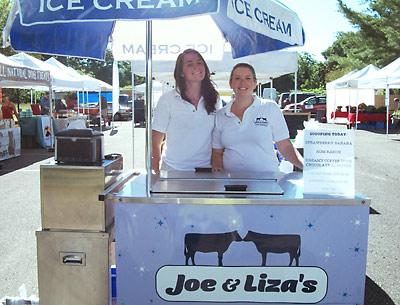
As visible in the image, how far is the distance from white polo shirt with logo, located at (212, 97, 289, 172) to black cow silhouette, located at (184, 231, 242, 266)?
2.65 feet

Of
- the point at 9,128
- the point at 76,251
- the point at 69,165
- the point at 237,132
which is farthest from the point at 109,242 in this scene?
the point at 9,128

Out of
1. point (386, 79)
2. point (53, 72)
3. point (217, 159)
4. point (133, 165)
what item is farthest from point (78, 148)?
point (386, 79)

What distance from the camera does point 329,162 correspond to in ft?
8.86

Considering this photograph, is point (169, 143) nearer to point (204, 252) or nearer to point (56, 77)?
point (204, 252)

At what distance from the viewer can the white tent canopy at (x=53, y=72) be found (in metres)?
14.8

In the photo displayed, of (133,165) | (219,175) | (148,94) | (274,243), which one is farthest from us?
(133,165)

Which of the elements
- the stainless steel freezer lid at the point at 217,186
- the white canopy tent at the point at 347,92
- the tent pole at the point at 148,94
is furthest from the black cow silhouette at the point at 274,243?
the white canopy tent at the point at 347,92

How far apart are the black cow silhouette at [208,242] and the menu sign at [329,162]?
0.51 m

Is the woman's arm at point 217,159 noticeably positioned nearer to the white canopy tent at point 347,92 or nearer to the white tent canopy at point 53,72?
the white tent canopy at point 53,72

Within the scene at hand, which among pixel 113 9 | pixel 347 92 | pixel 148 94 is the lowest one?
pixel 148 94

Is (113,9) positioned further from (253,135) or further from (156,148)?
(156,148)

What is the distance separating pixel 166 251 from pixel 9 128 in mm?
10923

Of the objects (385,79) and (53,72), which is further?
(53,72)

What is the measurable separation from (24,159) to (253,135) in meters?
10.3
